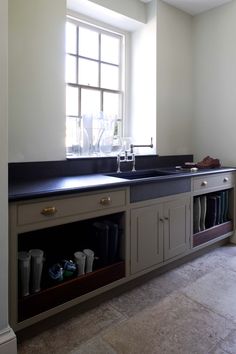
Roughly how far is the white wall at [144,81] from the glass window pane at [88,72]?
50 centimetres

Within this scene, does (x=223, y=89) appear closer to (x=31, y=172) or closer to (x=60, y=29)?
(x=60, y=29)

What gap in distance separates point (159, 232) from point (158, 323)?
0.71 m

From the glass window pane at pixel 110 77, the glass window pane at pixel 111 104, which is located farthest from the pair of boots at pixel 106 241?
the glass window pane at pixel 110 77

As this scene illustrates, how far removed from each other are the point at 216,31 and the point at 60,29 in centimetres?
188

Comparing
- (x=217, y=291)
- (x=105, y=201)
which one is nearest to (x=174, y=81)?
(x=105, y=201)

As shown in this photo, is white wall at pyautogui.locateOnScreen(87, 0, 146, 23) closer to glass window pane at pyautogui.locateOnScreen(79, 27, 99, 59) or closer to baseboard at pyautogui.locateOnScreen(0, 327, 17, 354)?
glass window pane at pyautogui.locateOnScreen(79, 27, 99, 59)

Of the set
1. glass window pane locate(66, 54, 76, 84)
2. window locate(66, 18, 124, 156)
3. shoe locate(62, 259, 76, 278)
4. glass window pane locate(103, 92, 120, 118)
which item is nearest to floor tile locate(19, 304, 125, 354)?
shoe locate(62, 259, 76, 278)

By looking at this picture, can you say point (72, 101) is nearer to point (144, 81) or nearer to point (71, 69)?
point (71, 69)

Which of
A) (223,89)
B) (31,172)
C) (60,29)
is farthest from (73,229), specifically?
(223,89)

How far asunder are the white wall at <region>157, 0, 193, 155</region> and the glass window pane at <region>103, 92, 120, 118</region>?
0.46 metres

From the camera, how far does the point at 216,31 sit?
321 cm

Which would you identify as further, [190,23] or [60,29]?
[190,23]

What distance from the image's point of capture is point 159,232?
2.30 meters

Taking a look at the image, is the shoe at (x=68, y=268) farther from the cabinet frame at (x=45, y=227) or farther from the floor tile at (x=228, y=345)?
the floor tile at (x=228, y=345)
